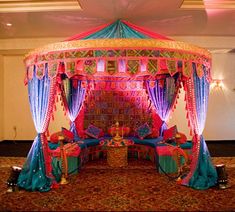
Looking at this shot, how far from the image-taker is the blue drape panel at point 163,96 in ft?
23.1

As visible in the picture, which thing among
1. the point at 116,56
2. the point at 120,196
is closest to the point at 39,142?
the point at 120,196

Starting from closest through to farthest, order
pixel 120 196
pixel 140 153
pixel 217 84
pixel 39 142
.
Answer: pixel 120 196, pixel 39 142, pixel 140 153, pixel 217 84

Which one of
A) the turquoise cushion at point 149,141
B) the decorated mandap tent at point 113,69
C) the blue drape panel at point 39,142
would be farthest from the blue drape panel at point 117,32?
the turquoise cushion at point 149,141

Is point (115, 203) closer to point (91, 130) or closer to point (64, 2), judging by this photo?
point (91, 130)

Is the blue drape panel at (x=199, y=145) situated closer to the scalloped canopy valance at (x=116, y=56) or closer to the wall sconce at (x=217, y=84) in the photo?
the scalloped canopy valance at (x=116, y=56)

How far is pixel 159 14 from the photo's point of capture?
608 centimetres

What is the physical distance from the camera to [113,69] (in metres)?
4.49

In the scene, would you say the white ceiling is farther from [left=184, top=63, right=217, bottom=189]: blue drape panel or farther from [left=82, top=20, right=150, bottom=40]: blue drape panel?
[left=184, top=63, right=217, bottom=189]: blue drape panel

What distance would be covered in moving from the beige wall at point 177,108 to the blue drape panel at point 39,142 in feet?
14.9

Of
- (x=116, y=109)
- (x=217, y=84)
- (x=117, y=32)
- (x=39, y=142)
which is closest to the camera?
(x=39, y=142)

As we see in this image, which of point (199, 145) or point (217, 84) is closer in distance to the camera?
point (199, 145)

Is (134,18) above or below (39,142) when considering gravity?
above

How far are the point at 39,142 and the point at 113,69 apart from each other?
6.04 ft

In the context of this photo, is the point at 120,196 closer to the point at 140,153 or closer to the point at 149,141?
the point at 149,141
